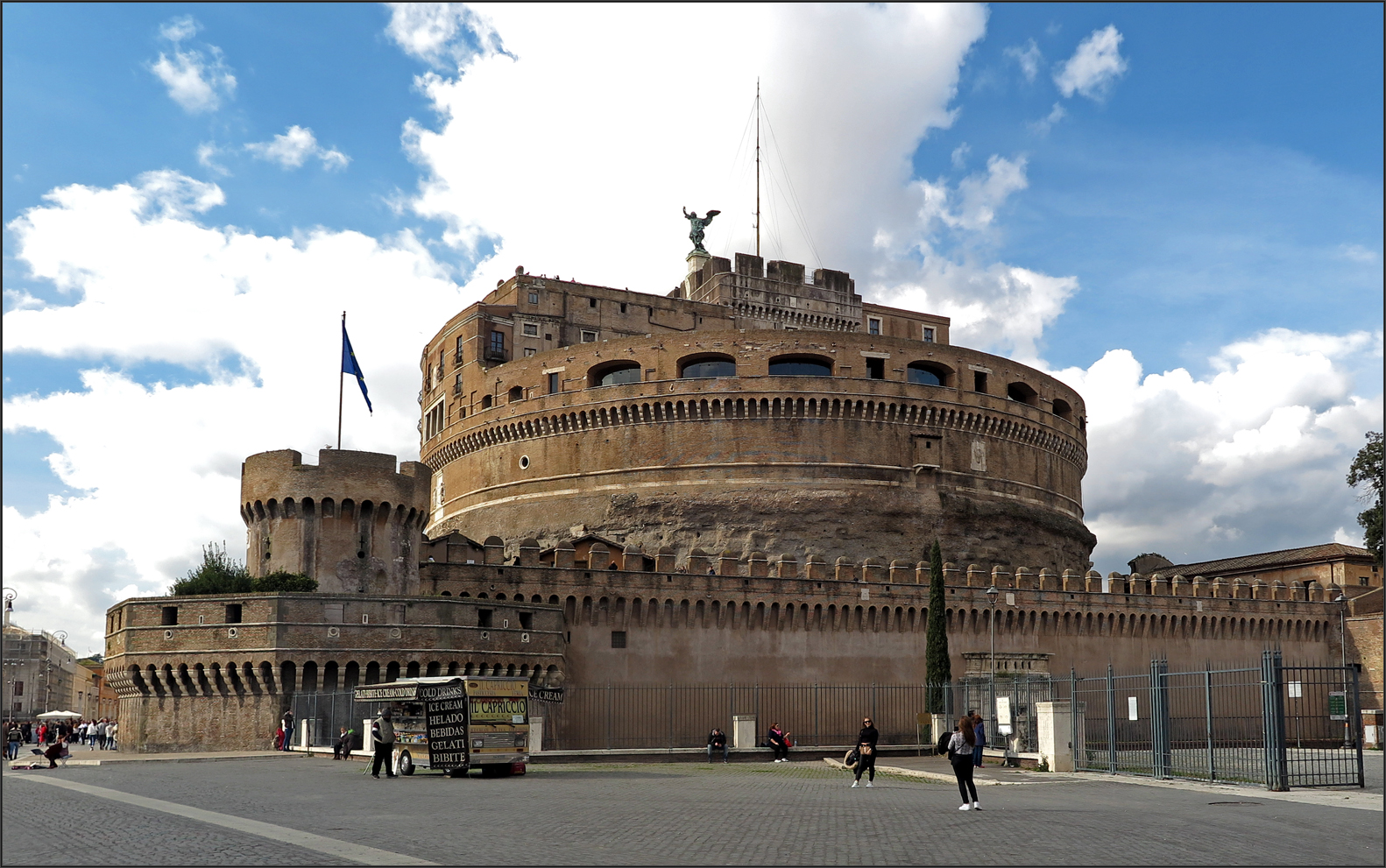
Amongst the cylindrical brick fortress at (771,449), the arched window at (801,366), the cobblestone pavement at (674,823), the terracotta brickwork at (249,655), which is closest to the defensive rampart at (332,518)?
the terracotta brickwork at (249,655)

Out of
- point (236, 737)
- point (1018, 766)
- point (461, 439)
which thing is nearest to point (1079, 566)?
point (461, 439)

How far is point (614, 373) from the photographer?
57688 millimetres

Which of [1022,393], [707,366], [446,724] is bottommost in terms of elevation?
[446,724]

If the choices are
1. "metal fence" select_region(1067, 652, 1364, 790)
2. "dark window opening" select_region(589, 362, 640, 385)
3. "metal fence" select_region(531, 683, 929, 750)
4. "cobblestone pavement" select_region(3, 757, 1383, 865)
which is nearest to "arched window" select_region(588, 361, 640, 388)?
"dark window opening" select_region(589, 362, 640, 385)

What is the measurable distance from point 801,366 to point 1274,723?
37.2 metres

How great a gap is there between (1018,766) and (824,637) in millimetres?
17153

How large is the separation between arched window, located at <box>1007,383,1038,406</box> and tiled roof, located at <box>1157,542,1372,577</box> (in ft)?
42.1

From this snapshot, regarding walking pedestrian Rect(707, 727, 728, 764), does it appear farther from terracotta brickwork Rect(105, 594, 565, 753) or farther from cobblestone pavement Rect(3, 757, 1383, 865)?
cobblestone pavement Rect(3, 757, 1383, 865)

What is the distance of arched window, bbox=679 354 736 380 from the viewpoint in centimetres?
5522

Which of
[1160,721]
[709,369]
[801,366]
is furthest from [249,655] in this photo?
[801,366]

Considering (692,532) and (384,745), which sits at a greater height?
(692,532)

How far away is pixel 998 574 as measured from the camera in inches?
1864

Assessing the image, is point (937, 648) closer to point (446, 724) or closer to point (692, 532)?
point (692, 532)

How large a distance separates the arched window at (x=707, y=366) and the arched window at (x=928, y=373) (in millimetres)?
8282
